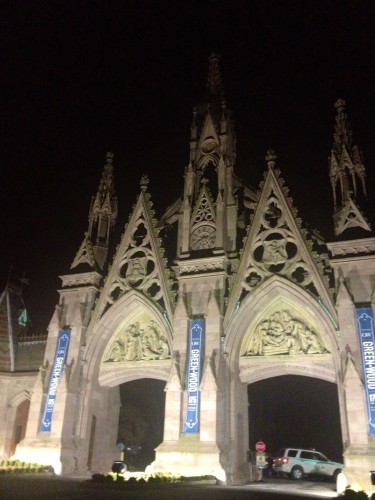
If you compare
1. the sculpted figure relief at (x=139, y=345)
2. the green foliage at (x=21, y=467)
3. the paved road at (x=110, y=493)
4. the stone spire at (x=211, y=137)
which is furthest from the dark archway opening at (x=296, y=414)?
the paved road at (x=110, y=493)

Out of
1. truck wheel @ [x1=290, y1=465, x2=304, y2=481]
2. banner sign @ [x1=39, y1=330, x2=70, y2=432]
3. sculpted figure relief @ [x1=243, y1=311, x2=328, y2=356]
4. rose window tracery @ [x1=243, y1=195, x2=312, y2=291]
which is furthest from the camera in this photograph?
truck wheel @ [x1=290, y1=465, x2=304, y2=481]

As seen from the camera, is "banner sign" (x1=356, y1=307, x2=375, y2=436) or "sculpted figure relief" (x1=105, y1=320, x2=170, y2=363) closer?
"banner sign" (x1=356, y1=307, x2=375, y2=436)

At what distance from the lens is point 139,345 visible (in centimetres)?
2450

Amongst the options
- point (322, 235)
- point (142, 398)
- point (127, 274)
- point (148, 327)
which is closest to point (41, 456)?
point (148, 327)

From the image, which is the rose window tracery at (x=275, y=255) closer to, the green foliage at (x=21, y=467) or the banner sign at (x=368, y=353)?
the banner sign at (x=368, y=353)

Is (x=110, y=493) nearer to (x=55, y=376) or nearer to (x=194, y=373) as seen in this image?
(x=194, y=373)

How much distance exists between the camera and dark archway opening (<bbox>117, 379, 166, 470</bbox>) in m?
32.4

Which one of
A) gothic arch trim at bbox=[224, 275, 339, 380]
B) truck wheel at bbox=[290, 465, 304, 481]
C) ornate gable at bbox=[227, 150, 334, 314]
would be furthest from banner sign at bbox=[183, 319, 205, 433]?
truck wheel at bbox=[290, 465, 304, 481]

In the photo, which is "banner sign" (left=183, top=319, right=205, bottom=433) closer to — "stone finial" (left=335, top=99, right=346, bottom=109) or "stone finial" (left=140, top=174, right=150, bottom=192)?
"stone finial" (left=140, top=174, right=150, bottom=192)

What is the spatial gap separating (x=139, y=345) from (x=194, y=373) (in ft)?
14.5

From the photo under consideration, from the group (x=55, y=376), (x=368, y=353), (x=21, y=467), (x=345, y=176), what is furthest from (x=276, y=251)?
(x=21, y=467)

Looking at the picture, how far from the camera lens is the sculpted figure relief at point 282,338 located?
2122 centimetres

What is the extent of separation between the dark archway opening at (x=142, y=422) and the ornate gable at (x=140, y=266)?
8.93 meters

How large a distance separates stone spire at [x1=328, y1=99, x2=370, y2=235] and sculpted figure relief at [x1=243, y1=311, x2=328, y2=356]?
179 inches
